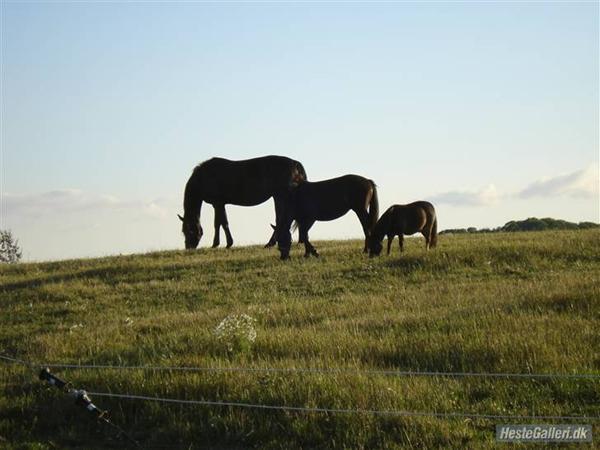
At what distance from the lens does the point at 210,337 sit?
38.0 feet

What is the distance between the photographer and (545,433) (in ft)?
23.8

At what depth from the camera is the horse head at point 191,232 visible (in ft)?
86.8

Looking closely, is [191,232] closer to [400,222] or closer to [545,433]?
[400,222]

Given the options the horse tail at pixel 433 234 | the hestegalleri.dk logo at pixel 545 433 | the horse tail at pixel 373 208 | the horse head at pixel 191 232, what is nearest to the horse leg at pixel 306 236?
the horse tail at pixel 373 208

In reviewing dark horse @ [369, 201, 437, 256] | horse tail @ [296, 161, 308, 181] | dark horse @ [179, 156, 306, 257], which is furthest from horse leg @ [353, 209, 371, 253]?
horse tail @ [296, 161, 308, 181]

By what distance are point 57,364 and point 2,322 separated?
5.37 meters

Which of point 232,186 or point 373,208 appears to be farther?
point 232,186

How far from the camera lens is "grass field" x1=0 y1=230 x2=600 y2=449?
26.6 ft

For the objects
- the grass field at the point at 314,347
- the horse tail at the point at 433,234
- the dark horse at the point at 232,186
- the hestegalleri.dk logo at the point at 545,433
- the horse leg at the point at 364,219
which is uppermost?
the dark horse at the point at 232,186

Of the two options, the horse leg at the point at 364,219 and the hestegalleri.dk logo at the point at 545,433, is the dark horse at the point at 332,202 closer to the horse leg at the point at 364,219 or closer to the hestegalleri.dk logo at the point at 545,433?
the horse leg at the point at 364,219

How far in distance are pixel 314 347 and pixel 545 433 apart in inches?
160

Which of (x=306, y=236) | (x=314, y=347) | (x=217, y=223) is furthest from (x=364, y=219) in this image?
(x=314, y=347)

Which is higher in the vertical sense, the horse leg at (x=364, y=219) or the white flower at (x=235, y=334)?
the horse leg at (x=364, y=219)

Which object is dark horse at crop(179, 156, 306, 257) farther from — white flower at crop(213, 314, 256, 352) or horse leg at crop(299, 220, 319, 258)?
white flower at crop(213, 314, 256, 352)
